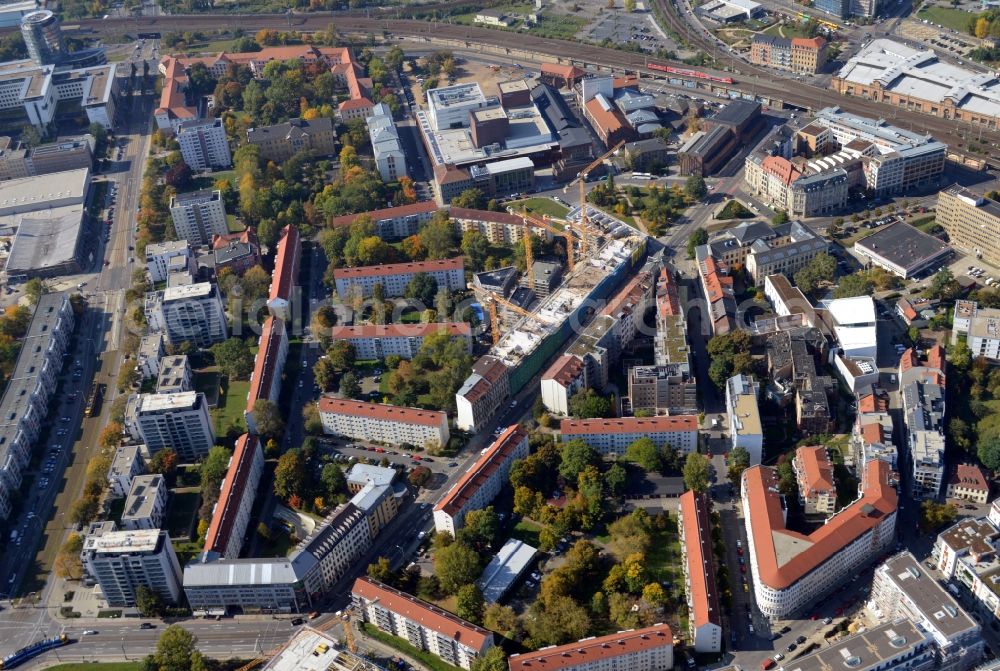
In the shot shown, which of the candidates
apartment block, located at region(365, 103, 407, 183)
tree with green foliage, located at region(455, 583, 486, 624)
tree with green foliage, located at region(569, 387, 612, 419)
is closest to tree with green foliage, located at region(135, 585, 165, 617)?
tree with green foliage, located at region(455, 583, 486, 624)

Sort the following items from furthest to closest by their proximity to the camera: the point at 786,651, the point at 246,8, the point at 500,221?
the point at 246,8
the point at 500,221
the point at 786,651

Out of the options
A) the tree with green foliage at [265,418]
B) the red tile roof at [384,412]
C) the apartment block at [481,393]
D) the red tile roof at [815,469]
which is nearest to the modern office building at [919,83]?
the red tile roof at [815,469]

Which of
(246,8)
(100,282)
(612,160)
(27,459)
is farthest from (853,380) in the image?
(246,8)

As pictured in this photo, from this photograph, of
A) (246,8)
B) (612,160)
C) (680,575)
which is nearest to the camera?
(680,575)

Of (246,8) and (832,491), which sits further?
(246,8)

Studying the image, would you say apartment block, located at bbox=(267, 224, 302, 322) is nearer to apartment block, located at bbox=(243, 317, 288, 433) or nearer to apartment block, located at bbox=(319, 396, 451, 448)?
apartment block, located at bbox=(243, 317, 288, 433)

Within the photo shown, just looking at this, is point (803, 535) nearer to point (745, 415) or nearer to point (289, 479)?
point (745, 415)

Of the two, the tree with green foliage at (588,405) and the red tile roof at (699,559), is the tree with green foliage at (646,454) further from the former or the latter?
the tree with green foliage at (588,405)

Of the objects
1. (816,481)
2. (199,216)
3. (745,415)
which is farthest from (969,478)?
(199,216)

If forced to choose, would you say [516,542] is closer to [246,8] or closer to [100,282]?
[100,282]
